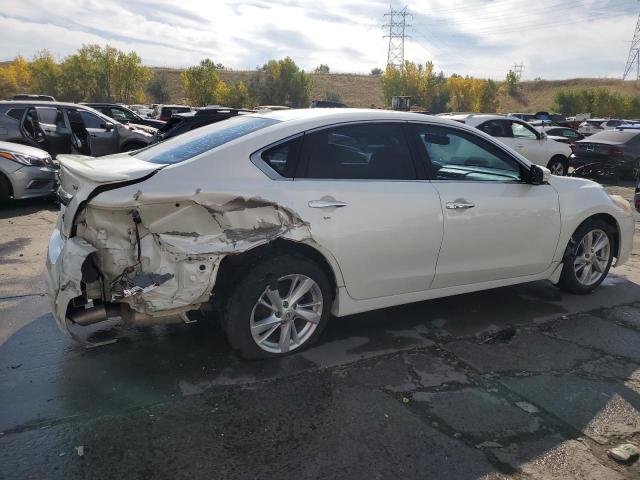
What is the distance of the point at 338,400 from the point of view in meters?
3.12

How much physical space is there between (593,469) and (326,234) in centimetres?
201

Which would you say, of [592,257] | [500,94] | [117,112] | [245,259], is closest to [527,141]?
[592,257]

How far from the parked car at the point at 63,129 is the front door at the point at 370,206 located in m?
8.51

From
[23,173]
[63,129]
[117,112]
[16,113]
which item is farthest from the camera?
[117,112]

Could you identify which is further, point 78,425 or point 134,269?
point 134,269

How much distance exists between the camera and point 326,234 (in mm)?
3449

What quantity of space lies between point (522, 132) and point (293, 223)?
12001mm

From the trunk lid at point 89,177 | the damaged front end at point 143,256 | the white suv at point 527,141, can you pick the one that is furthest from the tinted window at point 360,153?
the white suv at point 527,141

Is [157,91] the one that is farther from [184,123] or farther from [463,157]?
[463,157]

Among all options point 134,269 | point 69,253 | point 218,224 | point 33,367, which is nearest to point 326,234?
point 218,224

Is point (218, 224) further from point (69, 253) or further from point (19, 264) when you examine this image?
point (19, 264)

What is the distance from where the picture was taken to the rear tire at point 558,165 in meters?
14.2

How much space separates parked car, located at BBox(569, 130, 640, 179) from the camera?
14.7 metres

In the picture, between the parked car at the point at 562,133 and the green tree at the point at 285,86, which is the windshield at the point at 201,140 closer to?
the parked car at the point at 562,133
